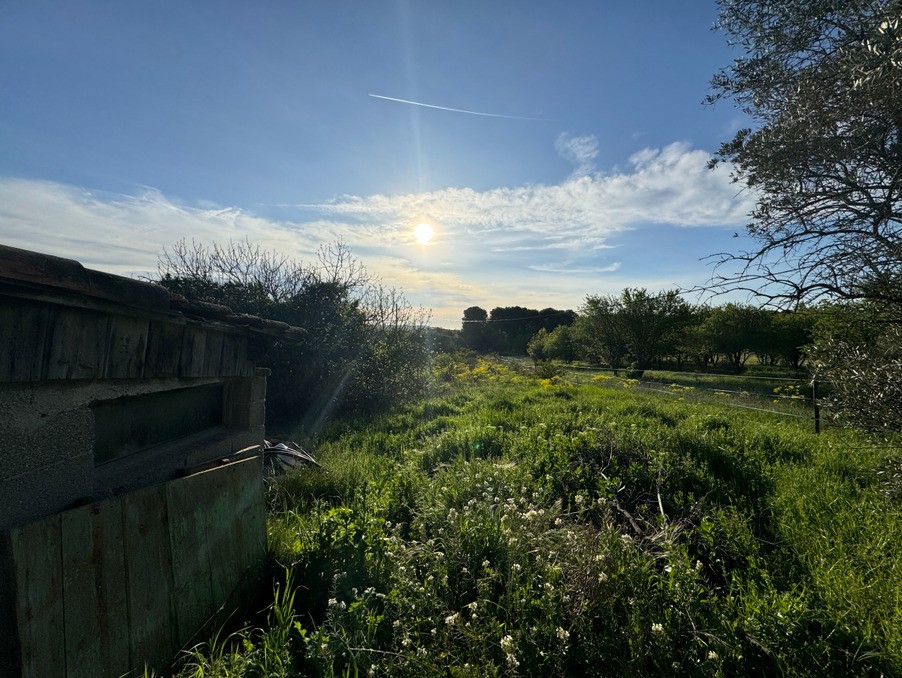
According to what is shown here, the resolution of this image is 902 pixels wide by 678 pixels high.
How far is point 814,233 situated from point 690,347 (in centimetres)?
3543

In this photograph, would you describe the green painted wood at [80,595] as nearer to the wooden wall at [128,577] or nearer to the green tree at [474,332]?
the wooden wall at [128,577]

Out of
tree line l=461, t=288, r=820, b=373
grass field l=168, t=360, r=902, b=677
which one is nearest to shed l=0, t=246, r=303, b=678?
grass field l=168, t=360, r=902, b=677

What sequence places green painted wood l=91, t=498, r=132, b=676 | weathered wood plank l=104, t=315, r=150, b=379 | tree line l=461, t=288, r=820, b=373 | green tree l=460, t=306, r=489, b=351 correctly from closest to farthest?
green painted wood l=91, t=498, r=132, b=676, weathered wood plank l=104, t=315, r=150, b=379, tree line l=461, t=288, r=820, b=373, green tree l=460, t=306, r=489, b=351

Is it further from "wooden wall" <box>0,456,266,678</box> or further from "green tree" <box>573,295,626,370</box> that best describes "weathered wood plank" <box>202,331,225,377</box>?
"green tree" <box>573,295,626,370</box>

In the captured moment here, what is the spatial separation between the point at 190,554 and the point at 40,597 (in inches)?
38.7

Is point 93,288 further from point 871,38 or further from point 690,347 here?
point 690,347

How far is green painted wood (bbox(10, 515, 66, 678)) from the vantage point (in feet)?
6.09

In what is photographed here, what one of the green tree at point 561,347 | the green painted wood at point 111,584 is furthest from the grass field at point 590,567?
the green tree at point 561,347

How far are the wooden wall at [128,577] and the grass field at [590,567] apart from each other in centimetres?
30

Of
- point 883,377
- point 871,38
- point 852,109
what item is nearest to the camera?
point 871,38

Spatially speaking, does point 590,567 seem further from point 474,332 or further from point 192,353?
point 474,332

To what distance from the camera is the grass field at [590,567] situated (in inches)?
98.9

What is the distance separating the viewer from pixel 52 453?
216 centimetres

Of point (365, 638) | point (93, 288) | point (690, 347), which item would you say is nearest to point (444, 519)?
point (365, 638)
